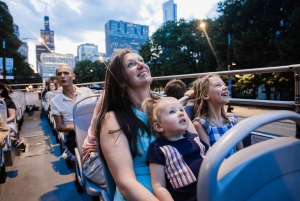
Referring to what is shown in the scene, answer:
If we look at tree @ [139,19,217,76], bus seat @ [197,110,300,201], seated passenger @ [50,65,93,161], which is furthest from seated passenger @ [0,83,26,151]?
tree @ [139,19,217,76]

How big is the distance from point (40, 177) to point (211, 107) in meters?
2.56

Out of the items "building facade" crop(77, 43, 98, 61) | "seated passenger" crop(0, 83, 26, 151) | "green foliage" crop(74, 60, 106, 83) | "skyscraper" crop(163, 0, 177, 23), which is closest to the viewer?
"seated passenger" crop(0, 83, 26, 151)

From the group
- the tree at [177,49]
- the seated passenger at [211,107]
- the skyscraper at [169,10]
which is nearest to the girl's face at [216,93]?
the seated passenger at [211,107]

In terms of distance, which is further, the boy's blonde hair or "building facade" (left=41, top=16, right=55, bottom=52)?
"building facade" (left=41, top=16, right=55, bottom=52)

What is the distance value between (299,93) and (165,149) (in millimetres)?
1365

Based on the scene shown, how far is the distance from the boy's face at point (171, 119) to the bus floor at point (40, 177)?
1.74m

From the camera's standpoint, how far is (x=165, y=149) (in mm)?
1207

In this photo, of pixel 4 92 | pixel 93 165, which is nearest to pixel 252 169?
pixel 93 165

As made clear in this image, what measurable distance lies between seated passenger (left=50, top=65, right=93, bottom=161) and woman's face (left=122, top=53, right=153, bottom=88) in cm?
179

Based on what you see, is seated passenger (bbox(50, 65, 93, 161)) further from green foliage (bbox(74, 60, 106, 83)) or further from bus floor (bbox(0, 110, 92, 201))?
green foliage (bbox(74, 60, 106, 83))

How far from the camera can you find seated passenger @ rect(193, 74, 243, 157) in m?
1.84

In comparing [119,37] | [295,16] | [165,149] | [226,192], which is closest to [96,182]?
[165,149]

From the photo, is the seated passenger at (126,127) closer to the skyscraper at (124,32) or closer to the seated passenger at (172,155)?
the seated passenger at (172,155)

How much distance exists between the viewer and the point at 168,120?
4.17 ft
